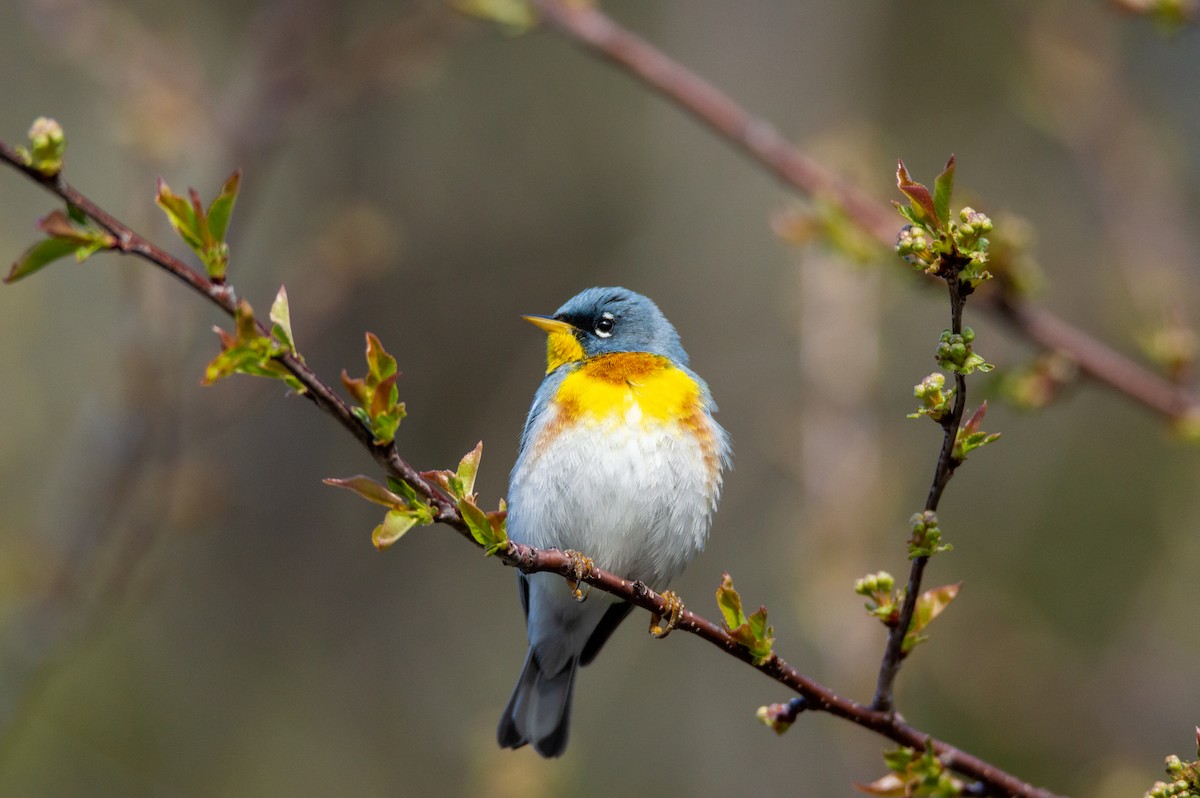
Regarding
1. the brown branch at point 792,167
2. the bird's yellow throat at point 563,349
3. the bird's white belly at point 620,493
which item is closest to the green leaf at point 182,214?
the bird's white belly at point 620,493

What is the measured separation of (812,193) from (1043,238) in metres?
5.94

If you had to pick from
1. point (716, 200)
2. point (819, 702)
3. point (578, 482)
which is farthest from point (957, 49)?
point (819, 702)

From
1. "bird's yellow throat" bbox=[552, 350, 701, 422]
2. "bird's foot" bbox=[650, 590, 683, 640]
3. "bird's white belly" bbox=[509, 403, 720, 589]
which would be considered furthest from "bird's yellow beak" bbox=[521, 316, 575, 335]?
"bird's foot" bbox=[650, 590, 683, 640]

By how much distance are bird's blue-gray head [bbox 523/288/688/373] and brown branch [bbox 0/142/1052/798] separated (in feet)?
6.82

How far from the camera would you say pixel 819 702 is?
2.61 m

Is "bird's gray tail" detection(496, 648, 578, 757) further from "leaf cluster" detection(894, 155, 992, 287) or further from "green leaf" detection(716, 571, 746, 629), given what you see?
"leaf cluster" detection(894, 155, 992, 287)

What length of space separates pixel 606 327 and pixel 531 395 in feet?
12.2

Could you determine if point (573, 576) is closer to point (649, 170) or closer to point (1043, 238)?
point (649, 170)

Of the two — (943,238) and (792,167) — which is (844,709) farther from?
(792,167)

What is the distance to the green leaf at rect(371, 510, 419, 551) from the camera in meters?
2.20

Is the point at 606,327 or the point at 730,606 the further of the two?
the point at 606,327

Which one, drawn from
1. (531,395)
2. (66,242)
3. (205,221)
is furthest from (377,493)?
(531,395)

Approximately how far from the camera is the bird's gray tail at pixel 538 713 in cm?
471

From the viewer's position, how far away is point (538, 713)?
4777 mm
